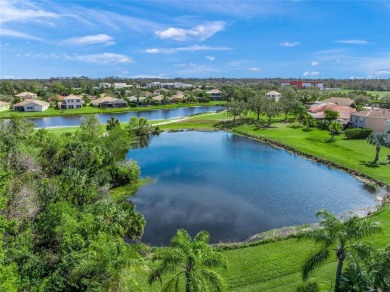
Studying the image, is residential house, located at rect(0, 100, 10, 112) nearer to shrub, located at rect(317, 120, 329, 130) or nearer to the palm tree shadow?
shrub, located at rect(317, 120, 329, 130)

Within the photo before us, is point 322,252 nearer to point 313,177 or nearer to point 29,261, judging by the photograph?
point 29,261

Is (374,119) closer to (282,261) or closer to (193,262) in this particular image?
(282,261)

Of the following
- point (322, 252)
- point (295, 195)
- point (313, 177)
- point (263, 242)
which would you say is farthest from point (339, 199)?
point (322, 252)

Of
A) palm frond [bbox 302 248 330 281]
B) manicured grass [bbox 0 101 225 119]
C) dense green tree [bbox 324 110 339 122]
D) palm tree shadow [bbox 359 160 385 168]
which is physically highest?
dense green tree [bbox 324 110 339 122]

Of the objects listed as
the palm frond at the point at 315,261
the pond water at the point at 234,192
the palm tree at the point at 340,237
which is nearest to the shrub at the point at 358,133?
the pond water at the point at 234,192

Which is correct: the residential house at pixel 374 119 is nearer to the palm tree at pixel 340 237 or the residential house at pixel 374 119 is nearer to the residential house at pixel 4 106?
the palm tree at pixel 340 237

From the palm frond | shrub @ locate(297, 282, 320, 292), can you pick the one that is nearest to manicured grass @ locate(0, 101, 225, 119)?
shrub @ locate(297, 282, 320, 292)

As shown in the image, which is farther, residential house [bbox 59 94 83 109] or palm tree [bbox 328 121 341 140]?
residential house [bbox 59 94 83 109]

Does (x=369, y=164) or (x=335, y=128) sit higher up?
(x=335, y=128)

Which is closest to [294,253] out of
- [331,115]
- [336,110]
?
[331,115]
